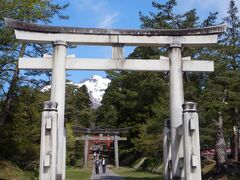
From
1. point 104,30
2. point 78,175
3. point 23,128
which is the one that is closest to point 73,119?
point 78,175

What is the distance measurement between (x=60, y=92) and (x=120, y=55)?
253cm

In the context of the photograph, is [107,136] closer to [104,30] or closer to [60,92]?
[104,30]

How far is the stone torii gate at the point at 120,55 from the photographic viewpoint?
41.7 feet

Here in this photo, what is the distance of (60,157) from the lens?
39.9 feet

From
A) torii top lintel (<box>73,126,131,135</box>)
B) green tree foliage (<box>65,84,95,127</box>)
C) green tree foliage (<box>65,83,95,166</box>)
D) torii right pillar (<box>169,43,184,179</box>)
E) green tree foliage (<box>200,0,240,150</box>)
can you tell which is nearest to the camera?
torii right pillar (<box>169,43,184,179</box>)

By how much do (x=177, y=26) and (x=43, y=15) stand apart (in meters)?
11.4

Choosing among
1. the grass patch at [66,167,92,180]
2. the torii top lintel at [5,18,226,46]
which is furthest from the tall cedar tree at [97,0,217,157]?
the torii top lintel at [5,18,226,46]

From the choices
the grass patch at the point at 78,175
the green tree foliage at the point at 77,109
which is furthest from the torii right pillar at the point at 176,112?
the green tree foliage at the point at 77,109

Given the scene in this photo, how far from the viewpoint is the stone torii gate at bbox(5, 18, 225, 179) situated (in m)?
12.7

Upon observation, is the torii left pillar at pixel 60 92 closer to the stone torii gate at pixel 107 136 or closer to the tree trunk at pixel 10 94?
the tree trunk at pixel 10 94

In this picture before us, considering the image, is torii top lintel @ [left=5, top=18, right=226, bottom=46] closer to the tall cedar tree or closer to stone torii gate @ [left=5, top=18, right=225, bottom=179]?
stone torii gate @ [left=5, top=18, right=225, bottom=179]

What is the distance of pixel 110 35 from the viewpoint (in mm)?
13297

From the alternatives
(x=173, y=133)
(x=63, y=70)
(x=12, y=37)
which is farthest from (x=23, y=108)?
(x=173, y=133)

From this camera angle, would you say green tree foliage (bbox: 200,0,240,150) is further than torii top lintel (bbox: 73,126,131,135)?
No
